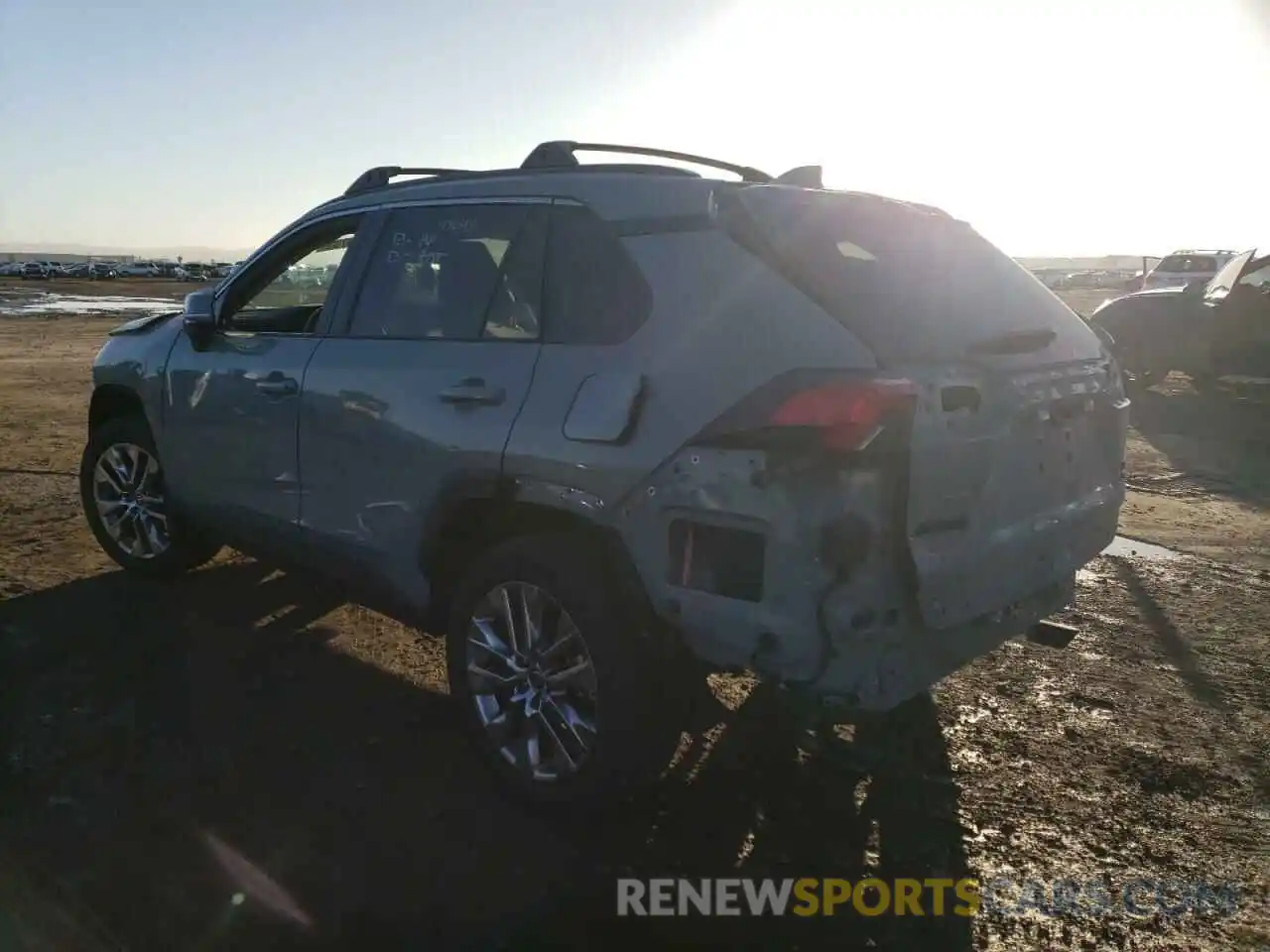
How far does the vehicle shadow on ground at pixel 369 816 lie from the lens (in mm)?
2773

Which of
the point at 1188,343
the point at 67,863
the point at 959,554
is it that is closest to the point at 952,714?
the point at 959,554

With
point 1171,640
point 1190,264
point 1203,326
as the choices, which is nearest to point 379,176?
point 1171,640

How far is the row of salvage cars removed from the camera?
1205 cm

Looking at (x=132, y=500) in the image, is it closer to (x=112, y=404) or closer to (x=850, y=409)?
(x=112, y=404)

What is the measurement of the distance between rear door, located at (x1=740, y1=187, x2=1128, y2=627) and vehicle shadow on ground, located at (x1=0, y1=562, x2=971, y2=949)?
68 cm

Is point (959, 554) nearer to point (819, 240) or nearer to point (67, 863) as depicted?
point (819, 240)

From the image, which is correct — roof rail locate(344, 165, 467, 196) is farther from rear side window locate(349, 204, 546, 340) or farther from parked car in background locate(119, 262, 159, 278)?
parked car in background locate(119, 262, 159, 278)

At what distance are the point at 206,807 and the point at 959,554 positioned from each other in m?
2.42

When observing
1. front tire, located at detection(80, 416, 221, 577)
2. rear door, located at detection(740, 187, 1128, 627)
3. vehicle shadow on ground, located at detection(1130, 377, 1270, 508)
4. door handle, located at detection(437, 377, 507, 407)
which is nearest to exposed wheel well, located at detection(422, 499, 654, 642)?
door handle, located at detection(437, 377, 507, 407)

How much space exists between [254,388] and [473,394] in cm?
141

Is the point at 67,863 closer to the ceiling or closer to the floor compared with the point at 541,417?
closer to the floor

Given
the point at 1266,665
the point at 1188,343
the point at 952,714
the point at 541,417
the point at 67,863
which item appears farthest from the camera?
the point at 1188,343

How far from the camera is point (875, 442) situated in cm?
255

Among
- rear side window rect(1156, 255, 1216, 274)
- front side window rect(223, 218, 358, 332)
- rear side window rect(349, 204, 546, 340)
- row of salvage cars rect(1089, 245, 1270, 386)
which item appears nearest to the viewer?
rear side window rect(349, 204, 546, 340)
